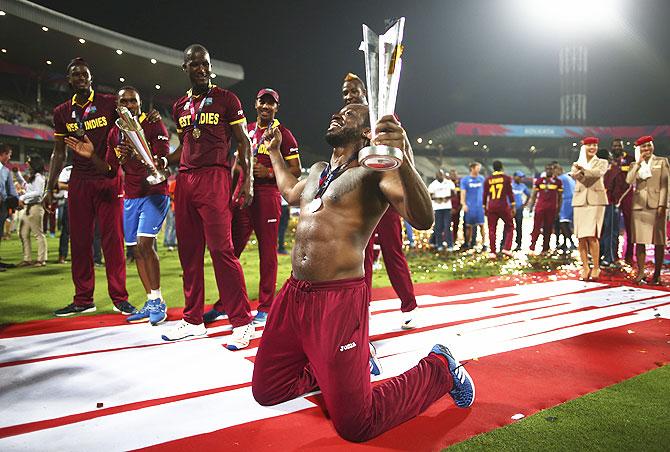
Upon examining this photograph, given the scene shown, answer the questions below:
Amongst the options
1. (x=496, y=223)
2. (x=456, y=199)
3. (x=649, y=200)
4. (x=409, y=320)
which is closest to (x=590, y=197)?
(x=649, y=200)

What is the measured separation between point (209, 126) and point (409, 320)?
248 centimetres

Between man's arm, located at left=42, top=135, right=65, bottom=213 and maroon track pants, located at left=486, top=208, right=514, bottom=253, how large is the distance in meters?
8.59

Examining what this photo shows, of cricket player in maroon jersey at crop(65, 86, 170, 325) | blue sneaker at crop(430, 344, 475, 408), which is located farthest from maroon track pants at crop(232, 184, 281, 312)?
blue sneaker at crop(430, 344, 475, 408)

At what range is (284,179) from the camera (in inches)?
116

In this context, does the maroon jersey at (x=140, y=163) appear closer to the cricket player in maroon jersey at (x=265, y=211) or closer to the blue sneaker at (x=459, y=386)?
the cricket player in maroon jersey at (x=265, y=211)

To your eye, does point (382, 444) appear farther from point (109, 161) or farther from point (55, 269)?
point (55, 269)

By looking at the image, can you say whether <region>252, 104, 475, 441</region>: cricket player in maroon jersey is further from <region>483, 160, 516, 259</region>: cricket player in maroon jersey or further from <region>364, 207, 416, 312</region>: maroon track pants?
<region>483, 160, 516, 259</region>: cricket player in maroon jersey

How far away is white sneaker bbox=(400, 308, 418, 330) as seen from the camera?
13.8 ft

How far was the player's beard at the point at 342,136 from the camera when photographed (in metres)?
2.39

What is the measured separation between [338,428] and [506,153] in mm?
53798

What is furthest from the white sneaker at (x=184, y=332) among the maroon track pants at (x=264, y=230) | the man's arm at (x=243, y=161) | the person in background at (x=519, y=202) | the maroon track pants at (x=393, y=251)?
the person in background at (x=519, y=202)

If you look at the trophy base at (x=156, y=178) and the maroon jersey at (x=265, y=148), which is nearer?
the trophy base at (x=156, y=178)

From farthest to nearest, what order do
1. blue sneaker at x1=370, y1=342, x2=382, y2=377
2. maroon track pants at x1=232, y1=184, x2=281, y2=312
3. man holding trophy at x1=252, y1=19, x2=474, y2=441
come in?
1. maroon track pants at x1=232, y1=184, x2=281, y2=312
2. blue sneaker at x1=370, y1=342, x2=382, y2=377
3. man holding trophy at x1=252, y1=19, x2=474, y2=441

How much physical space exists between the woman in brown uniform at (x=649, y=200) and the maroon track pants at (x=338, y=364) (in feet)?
18.7
